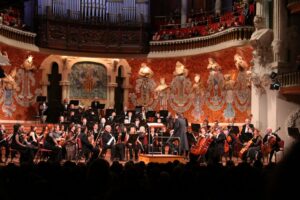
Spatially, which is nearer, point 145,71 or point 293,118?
point 293,118

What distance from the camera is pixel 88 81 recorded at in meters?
22.4

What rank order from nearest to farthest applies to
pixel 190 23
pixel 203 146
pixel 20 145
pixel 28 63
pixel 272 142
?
pixel 20 145, pixel 272 142, pixel 203 146, pixel 28 63, pixel 190 23

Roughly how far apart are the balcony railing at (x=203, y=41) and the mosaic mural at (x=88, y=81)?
297 centimetres

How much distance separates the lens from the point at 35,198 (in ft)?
9.87

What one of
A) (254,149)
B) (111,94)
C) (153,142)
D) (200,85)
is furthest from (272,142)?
(111,94)

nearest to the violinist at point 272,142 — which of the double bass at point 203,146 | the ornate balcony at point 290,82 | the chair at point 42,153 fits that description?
the double bass at point 203,146

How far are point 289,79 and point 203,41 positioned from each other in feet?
19.7

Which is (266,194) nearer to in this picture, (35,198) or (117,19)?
(35,198)

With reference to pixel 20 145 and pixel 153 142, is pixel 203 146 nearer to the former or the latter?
pixel 153 142

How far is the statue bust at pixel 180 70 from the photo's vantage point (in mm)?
21422

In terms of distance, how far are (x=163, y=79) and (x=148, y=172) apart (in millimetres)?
17051

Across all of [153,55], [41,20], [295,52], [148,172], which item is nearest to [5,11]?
[41,20]

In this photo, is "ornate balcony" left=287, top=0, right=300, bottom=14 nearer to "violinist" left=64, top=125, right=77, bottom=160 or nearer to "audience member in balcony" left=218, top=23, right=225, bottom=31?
"audience member in balcony" left=218, top=23, right=225, bottom=31

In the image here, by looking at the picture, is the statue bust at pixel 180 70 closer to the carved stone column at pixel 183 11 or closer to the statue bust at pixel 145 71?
the statue bust at pixel 145 71
